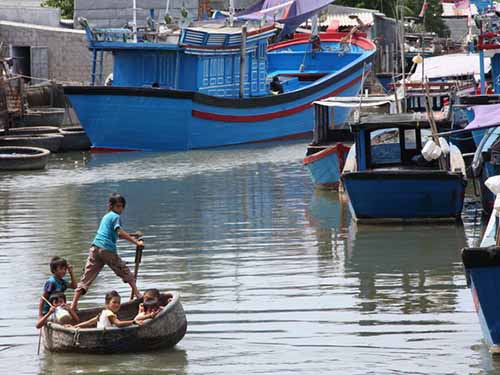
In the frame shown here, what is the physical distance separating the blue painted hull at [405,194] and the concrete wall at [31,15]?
3223cm

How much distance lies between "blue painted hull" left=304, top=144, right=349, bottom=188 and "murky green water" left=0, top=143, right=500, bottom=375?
0.40m

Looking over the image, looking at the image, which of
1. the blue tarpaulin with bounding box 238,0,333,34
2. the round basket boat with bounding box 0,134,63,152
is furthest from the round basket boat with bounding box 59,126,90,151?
the blue tarpaulin with bounding box 238,0,333,34

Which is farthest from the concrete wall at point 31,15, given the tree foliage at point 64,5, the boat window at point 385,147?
the boat window at point 385,147

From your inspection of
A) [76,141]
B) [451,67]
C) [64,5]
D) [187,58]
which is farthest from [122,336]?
[64,5]

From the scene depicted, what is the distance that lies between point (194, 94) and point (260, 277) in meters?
21.1

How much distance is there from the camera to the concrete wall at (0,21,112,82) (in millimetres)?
47125

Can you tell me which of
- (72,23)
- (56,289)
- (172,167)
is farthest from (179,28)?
(56,289)

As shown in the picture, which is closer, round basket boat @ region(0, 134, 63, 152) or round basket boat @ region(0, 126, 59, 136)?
round basket boat @ region(0, 134, 63, 152)

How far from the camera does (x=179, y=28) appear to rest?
3850cm

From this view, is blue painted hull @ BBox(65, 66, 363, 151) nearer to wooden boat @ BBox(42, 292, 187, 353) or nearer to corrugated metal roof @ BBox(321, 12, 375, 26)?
corrugated metal roof @ BBox(321, 12, 375, 26)

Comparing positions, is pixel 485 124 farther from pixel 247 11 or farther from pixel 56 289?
pixel 247 11

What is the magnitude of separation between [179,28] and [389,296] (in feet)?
81.7

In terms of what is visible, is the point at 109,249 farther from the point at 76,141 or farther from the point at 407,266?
the point at 76,141

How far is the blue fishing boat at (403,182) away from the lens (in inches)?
769
